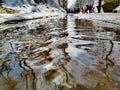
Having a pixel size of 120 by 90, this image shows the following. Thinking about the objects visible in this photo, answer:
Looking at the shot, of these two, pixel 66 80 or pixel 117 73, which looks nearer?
pixel 66 80

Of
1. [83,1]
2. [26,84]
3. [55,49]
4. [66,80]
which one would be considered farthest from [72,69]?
[83,1]

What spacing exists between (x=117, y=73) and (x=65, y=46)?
1824mm

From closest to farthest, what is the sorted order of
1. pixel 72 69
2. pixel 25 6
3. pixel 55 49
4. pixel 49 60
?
pixel 72 69 → pixel 49 60 → pixel 55 49 → pixel 25 6

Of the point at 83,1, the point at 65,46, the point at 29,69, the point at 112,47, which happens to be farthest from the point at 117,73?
the point at 83,1

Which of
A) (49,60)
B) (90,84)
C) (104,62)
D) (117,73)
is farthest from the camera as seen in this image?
(49,60)

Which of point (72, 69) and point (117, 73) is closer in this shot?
point (117, 73)

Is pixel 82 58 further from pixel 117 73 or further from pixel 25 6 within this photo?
pixel 25 6

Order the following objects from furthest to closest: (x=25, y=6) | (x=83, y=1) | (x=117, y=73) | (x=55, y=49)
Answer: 1. (x=83, y=1)
2. (x=25, y=6)
3. (x=55, y=49)
4. (x=117, y=73)

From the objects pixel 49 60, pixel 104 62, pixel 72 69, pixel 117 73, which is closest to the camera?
pixel 117 73

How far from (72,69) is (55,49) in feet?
4.21

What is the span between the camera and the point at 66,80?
2490 millimetres

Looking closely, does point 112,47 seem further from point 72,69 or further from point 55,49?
point 72,69

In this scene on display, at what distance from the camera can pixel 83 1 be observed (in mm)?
48938

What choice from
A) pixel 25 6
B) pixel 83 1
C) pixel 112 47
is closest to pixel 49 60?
pixel 112 47
